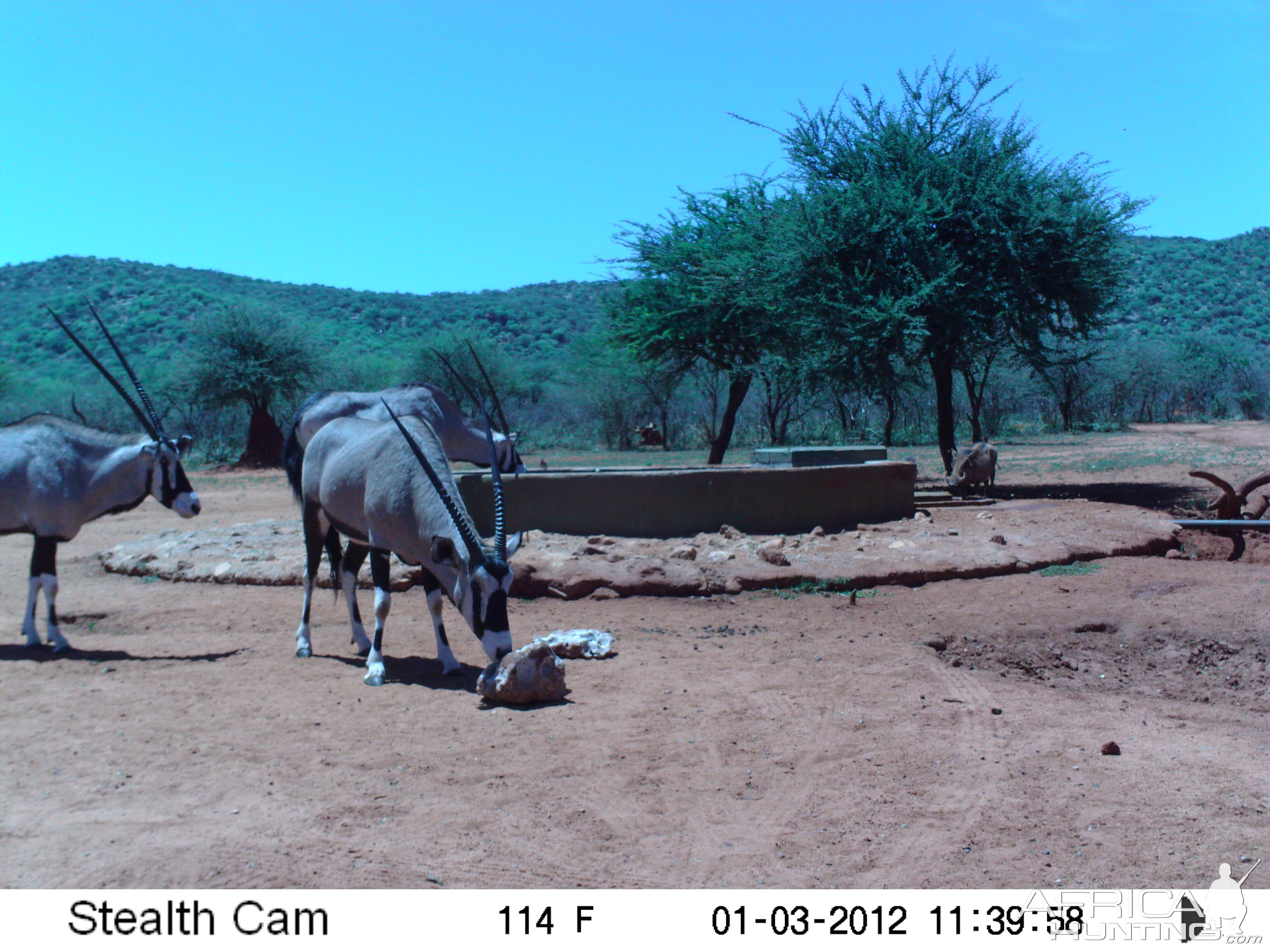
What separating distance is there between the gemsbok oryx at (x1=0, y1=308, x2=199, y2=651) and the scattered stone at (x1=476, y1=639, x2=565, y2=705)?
3.15 metres

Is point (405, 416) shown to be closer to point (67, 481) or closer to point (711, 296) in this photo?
point (67, 481)

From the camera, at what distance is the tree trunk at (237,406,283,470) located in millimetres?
31188

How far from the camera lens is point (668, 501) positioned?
1070 cm

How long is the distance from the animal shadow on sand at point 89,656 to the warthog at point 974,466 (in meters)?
10.6

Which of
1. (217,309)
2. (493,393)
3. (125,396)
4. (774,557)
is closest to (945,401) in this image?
(774,557)

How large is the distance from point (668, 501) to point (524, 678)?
212 inches

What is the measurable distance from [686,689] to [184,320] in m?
54.5

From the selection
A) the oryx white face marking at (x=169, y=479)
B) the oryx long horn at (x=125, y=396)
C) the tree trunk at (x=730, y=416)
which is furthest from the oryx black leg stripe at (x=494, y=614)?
the tree trunk at (x=730, y=416)

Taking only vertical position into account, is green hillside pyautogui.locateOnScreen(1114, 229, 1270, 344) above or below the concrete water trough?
above

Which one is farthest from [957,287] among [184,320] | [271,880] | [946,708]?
[184,320]

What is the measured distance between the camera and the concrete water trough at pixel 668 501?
417 inches

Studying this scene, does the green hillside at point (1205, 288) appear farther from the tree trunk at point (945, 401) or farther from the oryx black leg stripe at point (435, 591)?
the oryx black leg stripe at point (435, 591)

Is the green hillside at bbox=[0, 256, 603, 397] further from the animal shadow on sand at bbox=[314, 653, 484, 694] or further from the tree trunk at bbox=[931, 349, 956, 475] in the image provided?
the animal shadow on sand at bbox=[314, 653, 484, 694]

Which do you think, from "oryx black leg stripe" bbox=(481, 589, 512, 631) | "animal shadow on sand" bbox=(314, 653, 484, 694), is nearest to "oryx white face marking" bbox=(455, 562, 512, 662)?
"oryx black leg stripe" bbox=(481, 589, 512, 631)
